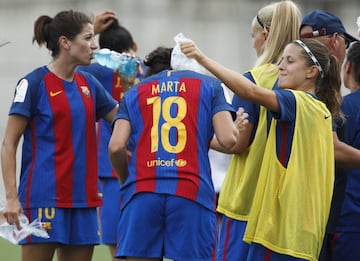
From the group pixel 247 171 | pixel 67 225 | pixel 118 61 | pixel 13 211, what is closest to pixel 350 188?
pixel 247 171

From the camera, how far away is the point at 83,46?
278 inches

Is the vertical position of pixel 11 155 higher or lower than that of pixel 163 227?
higher

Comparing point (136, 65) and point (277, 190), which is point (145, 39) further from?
point (277, 190)

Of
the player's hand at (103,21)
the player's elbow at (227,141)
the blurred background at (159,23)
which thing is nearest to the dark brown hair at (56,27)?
the player's elbow at (227,141)

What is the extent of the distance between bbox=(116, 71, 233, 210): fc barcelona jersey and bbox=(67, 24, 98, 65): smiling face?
0.86 m

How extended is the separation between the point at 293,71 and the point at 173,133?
27.9 inches

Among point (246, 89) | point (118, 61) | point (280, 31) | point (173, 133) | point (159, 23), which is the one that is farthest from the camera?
point (159, 23)

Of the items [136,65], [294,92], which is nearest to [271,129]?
[294,92]

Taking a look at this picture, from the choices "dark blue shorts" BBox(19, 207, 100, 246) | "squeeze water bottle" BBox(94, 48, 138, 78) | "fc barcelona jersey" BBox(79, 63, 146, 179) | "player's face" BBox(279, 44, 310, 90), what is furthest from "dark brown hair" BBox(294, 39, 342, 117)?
"fc barcelona jersey" BBox(79, 63, 146, 179)

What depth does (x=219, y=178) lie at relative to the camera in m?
8.70

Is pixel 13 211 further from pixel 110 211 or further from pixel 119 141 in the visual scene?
pixel 110 211

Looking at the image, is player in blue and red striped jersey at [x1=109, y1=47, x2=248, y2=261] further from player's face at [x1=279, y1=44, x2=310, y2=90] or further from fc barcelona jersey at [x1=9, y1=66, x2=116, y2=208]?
fc barcelona jersey at [x1=9, y1=66, x2=116, y2=208]

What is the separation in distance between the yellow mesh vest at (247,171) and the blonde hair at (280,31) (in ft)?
0.40

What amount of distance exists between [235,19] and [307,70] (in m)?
8.46
